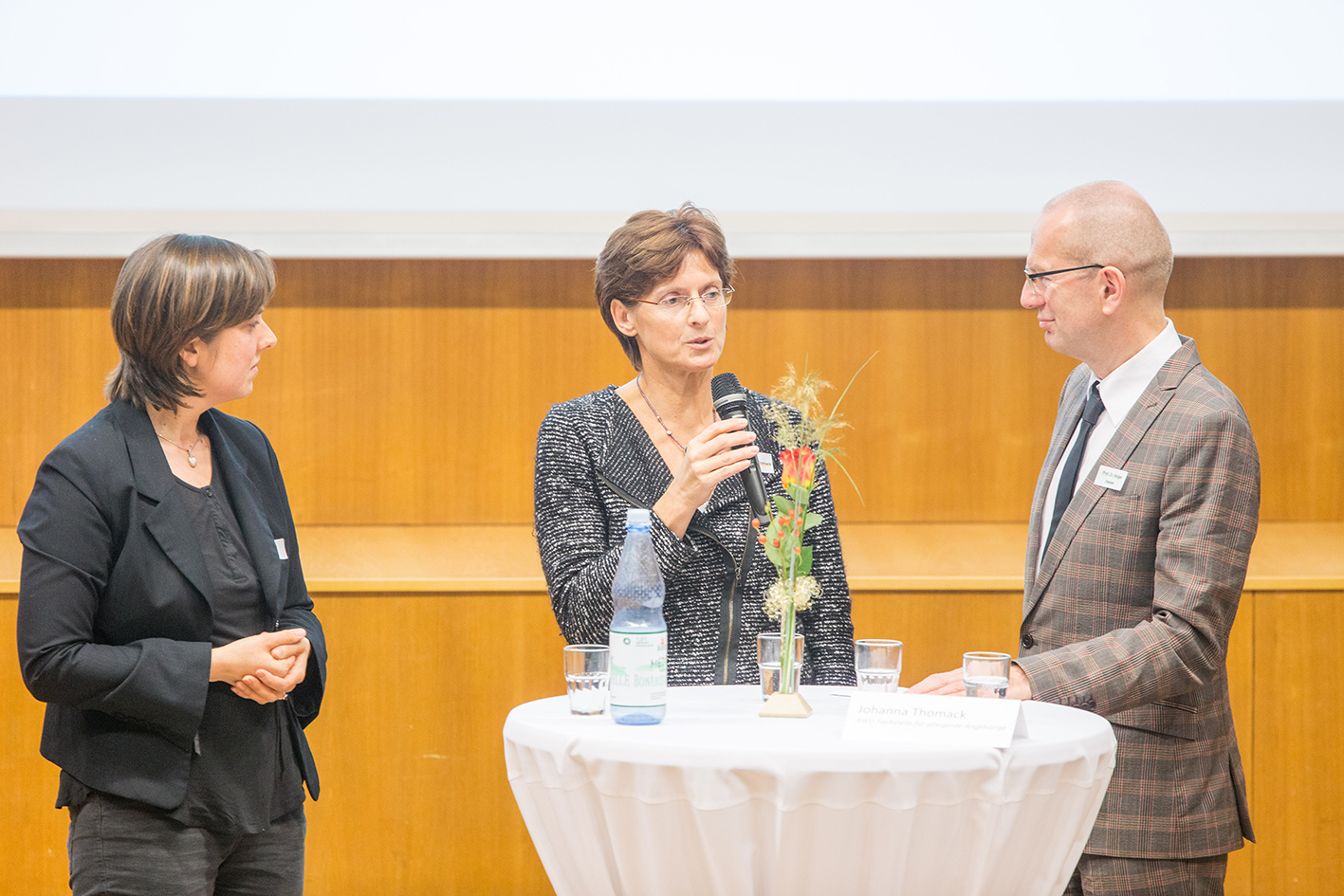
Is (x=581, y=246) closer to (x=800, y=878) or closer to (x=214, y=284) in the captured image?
(x=214, y=284)

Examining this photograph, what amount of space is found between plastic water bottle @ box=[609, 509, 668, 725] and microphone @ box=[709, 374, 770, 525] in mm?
266

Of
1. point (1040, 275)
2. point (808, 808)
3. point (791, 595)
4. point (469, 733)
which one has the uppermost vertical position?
point (1040, 275)

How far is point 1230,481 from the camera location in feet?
5.66

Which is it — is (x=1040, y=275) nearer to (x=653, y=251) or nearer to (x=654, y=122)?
(x=653, y=251)

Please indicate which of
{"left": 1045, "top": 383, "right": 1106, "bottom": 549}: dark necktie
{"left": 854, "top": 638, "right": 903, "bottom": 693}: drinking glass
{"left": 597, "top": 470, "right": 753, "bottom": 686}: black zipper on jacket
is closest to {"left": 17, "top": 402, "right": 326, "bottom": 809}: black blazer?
{"left": 597, "top": 470, "right": 753, "bottom": 686}: black zipper on jacket

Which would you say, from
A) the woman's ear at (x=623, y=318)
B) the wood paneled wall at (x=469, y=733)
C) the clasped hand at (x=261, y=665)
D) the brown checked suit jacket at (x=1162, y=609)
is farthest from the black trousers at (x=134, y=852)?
the wood paneled wall at (x=469, y=733)

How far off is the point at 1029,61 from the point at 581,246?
129 centimetres

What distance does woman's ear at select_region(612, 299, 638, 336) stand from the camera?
80.2 inches

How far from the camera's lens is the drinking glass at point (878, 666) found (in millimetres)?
1575

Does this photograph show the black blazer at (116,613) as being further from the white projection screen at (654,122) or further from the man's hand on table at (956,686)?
the white projection screen at (654,122)

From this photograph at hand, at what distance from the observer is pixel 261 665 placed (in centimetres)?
170

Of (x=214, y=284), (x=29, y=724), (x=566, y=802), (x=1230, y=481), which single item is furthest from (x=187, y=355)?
(x=29, y=724)

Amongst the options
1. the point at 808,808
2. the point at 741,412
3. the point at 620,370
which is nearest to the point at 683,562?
the point at 741,412

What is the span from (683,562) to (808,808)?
1.95ft
